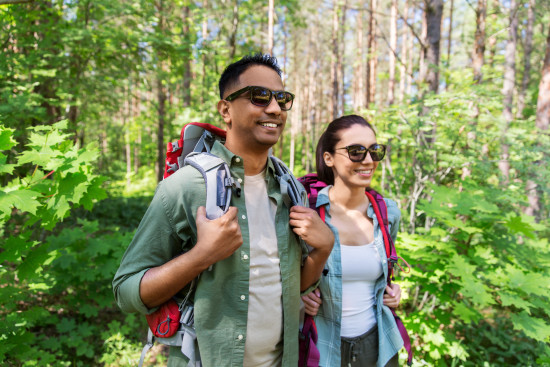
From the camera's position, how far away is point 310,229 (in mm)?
1349

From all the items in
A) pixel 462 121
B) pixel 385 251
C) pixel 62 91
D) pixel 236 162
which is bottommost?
pixel 385 251

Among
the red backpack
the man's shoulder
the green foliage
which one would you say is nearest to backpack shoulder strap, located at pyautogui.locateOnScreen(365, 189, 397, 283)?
the red backpack

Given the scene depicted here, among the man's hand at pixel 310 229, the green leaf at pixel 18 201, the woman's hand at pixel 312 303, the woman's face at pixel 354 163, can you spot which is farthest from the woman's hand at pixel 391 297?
the green leaf at pixel 18 201

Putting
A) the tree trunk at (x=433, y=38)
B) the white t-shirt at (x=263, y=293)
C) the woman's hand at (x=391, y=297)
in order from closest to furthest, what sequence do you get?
the white t-shirt at (x=263, y=293) < the woman's hand at (x=391, y=297) < the tree trunk at (x=433, y=38)

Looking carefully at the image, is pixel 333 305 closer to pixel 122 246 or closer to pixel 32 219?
pixel 32 219

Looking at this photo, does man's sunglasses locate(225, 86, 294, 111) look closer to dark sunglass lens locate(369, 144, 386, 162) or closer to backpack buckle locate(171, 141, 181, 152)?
backpack buckle locate(171, 141, 181, 152)

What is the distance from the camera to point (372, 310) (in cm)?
197

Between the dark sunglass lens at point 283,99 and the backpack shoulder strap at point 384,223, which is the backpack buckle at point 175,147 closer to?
the dark sunglass lens at point 283,99

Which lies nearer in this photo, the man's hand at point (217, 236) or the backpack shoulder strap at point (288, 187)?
the man's hand at point (217, 236)

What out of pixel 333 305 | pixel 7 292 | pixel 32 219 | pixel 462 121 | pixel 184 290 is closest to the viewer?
pixel 184 290

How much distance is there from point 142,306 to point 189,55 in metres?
5.85

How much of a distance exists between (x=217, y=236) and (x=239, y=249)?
0.22m

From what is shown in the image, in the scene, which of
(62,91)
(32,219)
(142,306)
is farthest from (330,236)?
(62,91)

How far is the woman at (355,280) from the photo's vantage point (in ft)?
6.16
